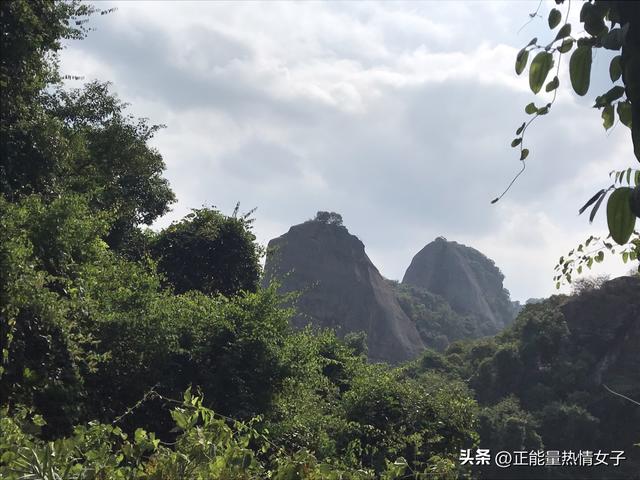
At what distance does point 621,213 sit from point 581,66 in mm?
379

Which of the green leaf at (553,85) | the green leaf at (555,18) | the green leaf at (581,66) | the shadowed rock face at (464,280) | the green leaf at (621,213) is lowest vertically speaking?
the green leaf at (621,213)

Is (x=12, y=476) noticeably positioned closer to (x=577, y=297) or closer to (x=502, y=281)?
(x=577, y=297)

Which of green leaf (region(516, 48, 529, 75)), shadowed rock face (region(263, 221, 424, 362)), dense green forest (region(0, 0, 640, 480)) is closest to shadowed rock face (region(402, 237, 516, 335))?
shadowed rock face (region(263, 221, 424, 362))

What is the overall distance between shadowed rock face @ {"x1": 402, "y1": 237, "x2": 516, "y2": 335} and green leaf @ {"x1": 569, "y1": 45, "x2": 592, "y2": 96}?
325 ft

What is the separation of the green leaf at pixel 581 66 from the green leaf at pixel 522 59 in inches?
4.5

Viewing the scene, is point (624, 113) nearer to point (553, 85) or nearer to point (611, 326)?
point (553, 85)

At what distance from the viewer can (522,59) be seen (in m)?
1.70

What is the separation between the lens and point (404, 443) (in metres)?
10.6

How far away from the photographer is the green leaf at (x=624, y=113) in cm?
173

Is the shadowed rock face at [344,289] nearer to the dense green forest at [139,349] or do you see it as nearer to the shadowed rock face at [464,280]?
the shadowed rock face at [464,280]

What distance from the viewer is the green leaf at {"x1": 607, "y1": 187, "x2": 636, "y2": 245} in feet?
5.18

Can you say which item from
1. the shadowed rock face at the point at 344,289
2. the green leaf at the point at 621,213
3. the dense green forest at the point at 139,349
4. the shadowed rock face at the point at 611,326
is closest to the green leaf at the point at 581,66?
the green leaf at the point at 621,213

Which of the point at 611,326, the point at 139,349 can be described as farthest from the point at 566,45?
the point at 611,326

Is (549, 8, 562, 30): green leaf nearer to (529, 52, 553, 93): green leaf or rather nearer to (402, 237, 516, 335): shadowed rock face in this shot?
(529, 52, 553, 93): green leaf
